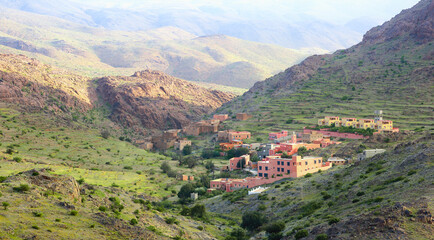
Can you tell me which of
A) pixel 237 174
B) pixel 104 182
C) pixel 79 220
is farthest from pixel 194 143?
pixel 79 220

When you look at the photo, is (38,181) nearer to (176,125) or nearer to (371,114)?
(371,114)

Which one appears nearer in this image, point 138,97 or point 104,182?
point 104,182

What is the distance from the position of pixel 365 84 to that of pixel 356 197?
352ft

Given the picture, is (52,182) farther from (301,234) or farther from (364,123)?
(364,123)

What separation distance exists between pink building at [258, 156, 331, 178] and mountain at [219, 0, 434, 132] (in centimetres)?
4369

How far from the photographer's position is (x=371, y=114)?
5064 inches

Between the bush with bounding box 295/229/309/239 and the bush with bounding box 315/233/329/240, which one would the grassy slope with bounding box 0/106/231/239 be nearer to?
the bush with bounding box 295/229/309/239

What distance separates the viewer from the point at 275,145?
348ft

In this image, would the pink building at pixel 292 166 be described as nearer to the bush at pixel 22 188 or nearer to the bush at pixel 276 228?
the bush at pixel 276 228

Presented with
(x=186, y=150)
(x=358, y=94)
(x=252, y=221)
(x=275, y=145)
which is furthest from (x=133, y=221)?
(x=358, y=94)

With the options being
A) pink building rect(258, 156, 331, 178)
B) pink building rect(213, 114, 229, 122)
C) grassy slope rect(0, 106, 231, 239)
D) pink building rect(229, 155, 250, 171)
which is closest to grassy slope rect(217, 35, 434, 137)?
pink building rect(213, 114, 229, 122)

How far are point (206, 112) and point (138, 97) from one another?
25308mm

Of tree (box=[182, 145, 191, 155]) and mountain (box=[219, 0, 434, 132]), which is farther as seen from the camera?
mountain (box=[219, 0, 434, 132])

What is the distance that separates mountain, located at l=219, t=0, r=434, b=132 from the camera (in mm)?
133250
